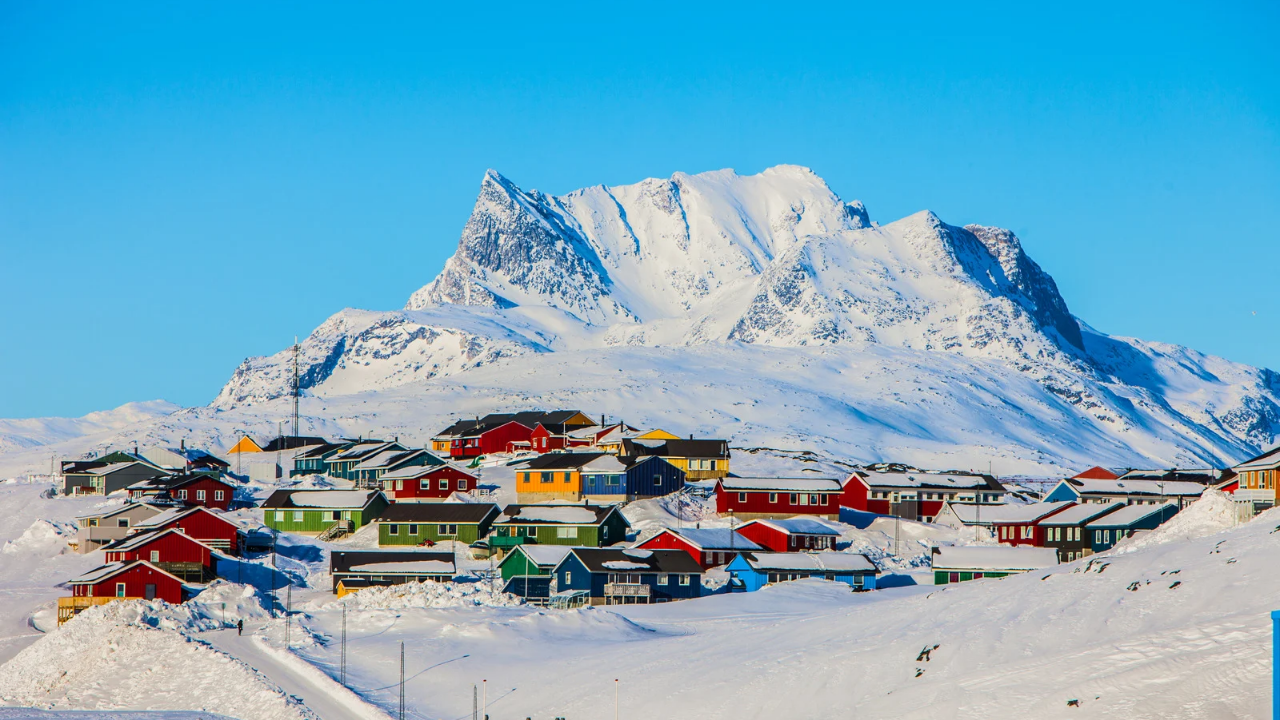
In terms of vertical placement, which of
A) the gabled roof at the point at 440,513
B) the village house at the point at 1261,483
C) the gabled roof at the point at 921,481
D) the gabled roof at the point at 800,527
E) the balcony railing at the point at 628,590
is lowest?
the balcony railing at the point at 628,590

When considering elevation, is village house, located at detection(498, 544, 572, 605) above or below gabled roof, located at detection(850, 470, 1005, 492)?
below

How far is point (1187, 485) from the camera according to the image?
96562 millimetres

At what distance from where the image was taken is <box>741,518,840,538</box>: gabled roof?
77.2 meters

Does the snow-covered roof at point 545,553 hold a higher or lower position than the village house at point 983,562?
higher

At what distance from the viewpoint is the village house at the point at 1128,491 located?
3688 inches

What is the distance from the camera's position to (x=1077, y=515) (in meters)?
81.1

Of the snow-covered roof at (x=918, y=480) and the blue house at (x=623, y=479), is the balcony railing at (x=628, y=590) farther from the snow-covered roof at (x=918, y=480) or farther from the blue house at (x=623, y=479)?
the snow-covered roof at (x=918, y=480)

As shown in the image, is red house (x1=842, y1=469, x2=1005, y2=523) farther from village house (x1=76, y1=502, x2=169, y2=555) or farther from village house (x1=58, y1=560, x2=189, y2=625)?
village house (x1=58, y1=560, x2=189, y2=625)

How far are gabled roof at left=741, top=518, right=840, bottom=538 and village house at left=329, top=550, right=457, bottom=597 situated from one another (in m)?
18.5

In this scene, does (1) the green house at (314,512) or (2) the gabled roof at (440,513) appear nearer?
(2) the gabled roof at (440,513)

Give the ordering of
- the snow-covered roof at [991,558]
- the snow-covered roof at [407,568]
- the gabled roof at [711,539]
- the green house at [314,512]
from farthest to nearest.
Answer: the green house at [314,512] → the gabled roof at [711,539] → the snow-covered roof at [991,558] → the snow-covered roof at [407,568]

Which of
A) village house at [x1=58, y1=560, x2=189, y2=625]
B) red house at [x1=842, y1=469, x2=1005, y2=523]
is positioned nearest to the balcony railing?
village house at [x1=58, y1=560, x2=189, y2=625]

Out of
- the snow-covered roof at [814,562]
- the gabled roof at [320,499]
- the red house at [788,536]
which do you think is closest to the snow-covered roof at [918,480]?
the red house at [788,536]

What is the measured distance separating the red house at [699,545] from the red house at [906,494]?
24.6 m
